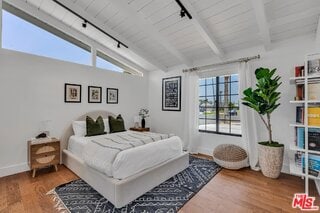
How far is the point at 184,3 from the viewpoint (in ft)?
8.37

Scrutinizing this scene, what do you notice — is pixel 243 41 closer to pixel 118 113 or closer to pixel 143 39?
pixel 143 39

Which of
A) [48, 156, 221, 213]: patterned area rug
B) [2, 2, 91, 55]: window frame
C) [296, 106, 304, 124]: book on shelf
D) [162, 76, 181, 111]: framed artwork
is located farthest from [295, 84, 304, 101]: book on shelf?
[2, 2, 91, 55]: window frame

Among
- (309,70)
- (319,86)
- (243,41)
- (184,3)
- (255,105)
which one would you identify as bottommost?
(255,105)

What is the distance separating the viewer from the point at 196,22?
2.86 metres

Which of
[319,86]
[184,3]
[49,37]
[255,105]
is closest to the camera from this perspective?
[319,86]

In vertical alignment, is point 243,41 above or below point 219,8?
below

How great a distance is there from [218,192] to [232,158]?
0.99m

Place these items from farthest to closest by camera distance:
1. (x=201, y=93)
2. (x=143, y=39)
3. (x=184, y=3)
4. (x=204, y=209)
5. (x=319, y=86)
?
(x=201, y=93) < (x=143, y=39) < (x=184, y=3) < (x=319, y=86) < (x=204, y=209)

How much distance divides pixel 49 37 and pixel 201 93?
392 centimetres

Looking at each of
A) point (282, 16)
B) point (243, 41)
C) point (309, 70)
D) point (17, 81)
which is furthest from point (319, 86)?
point (17, 81)

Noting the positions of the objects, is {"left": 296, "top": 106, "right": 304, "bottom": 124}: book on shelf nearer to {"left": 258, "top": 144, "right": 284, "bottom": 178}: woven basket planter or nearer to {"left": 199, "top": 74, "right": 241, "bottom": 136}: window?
{"left": 258, "top": 144, "right": 284, "bottom": 178}: woven basket planter

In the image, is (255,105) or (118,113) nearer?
(255,105)

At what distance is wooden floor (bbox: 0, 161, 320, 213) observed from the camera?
80.6 inches

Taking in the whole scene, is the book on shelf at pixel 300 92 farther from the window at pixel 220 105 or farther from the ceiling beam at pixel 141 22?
the ceiling beam at pixel 141 22
